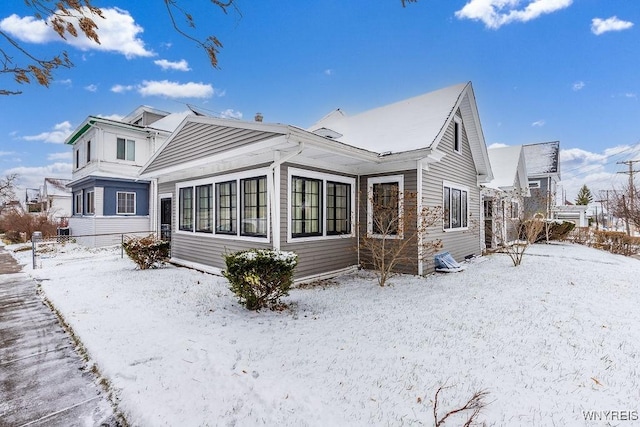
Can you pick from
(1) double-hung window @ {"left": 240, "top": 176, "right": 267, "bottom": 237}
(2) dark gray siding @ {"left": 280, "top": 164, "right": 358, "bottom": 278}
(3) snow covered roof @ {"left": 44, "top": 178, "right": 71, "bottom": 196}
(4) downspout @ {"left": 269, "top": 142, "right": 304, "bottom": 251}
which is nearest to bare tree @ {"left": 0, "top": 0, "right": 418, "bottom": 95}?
(4) downspout @ {"left": 269, "top": 142, "right": 304, "bottom": 251}

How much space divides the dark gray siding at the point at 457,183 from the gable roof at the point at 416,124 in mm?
444

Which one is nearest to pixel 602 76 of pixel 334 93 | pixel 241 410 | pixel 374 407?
pixel 334 93

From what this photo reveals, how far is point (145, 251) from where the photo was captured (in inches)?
361

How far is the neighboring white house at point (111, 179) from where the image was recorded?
49.2 ft

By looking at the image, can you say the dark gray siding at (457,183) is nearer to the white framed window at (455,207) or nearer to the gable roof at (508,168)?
the white framed window at (455,207)

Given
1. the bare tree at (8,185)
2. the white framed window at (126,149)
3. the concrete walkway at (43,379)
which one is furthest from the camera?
the bare tree at (8,185)

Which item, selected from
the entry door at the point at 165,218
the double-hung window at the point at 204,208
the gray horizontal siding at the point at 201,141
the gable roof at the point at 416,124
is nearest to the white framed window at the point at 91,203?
the entry door at the point at 165,218

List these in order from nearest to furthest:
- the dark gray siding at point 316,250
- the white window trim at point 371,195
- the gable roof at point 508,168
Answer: the dark gray siding at point 316,250 < the white window trim at point 371,195 < the gable roof at point 508,168

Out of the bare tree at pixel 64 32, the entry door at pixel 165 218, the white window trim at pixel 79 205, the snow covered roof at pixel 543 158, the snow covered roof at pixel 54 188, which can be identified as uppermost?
the snow covered roof at pixel 543 158

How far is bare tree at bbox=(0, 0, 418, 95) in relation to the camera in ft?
7.32

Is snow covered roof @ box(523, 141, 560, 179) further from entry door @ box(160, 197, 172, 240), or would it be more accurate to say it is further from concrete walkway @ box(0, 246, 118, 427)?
concrete walkway @ box(0, 246, 118, 427)

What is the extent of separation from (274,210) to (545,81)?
588 inches

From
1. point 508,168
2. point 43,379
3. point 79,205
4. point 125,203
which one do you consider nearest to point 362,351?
point 43,379

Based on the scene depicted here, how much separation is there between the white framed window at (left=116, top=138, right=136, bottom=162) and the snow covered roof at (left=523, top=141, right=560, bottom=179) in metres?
30.8
